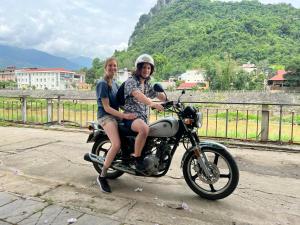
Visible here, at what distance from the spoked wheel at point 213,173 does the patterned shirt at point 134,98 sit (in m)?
0.73

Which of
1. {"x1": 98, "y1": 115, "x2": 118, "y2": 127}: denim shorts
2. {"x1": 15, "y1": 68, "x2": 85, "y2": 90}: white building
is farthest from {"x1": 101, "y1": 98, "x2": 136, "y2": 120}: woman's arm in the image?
{"x1": 15, "y1": 68, "x2": 85, "y2": 90}: white building

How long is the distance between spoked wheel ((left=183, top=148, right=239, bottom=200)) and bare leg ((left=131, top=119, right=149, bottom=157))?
537 millimetres

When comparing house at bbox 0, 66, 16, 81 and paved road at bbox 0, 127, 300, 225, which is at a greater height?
house at bbox 0, 66, 16, 81

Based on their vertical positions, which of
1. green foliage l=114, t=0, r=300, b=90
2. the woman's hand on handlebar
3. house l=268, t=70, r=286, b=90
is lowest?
the woman's hand on handlebar

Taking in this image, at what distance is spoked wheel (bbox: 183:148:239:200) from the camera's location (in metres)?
3.19

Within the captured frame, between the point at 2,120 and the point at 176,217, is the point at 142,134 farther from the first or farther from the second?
the point at 2,120

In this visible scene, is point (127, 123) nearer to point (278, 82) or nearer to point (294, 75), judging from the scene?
point (294, 75)

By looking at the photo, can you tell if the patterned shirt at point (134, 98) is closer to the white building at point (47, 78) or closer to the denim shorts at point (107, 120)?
the denim shorts at point (107, 120)

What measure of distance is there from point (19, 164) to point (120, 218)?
2497 millimetres

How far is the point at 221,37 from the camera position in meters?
96.8

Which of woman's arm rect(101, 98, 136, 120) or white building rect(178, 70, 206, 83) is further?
white building rect(178, 70, 206, 83)

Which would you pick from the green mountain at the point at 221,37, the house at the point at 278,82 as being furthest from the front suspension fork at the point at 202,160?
the green mountain at the point at 221,37

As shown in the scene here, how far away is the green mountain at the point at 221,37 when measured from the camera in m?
87.0

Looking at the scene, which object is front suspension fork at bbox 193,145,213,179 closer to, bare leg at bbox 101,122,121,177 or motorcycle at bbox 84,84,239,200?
motorcycle at bbox 84,84,239,200
